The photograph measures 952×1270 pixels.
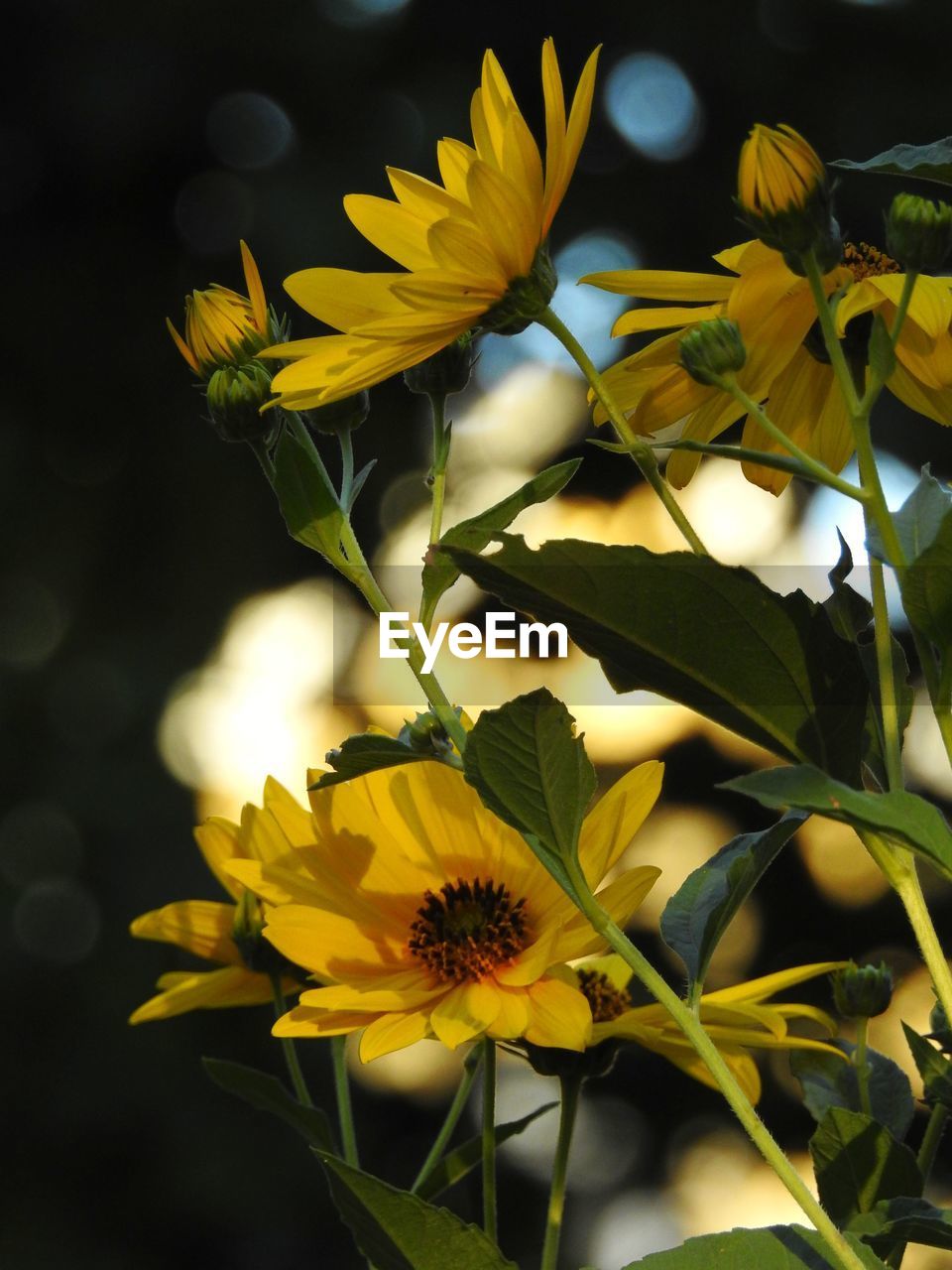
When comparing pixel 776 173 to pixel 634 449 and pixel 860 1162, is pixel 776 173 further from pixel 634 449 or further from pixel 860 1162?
pixel 860 1162

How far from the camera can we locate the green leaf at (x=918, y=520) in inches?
8.5

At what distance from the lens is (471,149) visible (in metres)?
0.29

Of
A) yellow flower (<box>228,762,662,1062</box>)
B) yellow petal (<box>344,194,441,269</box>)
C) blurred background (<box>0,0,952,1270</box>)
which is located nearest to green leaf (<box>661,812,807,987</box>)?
yellow flower (<box>228,762,662,1062</box>)

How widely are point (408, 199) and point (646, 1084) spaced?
1.12 meters

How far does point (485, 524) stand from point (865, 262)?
140mm

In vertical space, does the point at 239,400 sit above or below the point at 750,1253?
above

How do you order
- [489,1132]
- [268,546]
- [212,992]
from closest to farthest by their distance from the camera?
[489,1132] → [212,992] → [268,546]

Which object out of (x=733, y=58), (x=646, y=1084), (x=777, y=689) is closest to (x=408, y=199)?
(x=777, y=689)

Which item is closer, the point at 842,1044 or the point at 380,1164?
the point at 842,1044

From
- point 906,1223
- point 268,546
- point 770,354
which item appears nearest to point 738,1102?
point 906,1223

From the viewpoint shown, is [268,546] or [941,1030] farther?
[268,546]

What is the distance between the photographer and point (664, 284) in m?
0.28

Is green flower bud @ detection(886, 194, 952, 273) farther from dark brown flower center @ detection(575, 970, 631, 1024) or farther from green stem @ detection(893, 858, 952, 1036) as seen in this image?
dark brown flower center @ detection(575, 970, 631, 1024)

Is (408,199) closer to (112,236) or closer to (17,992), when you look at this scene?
(17,992)
